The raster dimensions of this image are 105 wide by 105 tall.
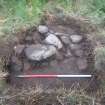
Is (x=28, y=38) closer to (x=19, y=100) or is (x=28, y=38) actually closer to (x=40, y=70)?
(x=40, y=70)

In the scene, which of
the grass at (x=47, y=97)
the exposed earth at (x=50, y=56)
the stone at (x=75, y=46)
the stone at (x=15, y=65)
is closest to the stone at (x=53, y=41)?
the exposed earth at (x=50, y=56)

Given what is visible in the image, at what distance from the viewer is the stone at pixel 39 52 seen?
3223 mm

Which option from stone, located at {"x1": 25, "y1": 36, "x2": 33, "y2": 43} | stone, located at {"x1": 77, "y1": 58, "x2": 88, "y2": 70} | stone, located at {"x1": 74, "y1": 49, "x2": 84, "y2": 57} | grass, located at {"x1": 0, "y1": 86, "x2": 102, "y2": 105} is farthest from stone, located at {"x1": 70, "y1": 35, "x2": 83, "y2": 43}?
grass, located at {"x1": 0, "y1": 86, "x2": 102, "y2": 105}

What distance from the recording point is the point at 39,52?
3244 millimetres

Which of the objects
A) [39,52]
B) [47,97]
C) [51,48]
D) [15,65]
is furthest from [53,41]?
[47,97]

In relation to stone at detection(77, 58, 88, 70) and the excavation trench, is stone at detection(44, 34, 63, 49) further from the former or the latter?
stone at detection(77, 58, 88, 70)

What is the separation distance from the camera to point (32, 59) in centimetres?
322

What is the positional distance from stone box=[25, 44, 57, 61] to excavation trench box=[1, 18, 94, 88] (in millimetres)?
27

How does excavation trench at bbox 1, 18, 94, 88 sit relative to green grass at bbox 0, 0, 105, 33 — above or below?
below

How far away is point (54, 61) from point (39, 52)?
0.17 metres

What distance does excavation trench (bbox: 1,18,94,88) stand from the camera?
3160 mm

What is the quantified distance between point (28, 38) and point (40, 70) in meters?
0.36

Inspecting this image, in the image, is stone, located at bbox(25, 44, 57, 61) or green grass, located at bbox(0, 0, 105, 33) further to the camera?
green grass, located at bbox(0, 0, 105, 33)

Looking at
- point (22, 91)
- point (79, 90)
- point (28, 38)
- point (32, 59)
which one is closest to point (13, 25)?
point (28, 38)
